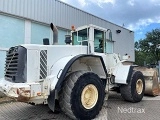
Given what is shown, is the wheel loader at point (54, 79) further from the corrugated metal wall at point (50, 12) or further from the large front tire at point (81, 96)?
the corrugated metal wall at point (50, 12)

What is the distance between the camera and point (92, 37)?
21.1ft

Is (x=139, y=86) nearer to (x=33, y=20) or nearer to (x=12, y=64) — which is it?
(x=12, y=64)

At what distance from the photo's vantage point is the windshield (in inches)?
257

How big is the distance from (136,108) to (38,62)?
3.79 m

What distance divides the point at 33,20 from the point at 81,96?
6211 mm

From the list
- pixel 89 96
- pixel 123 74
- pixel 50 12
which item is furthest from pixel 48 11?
pixel 89 96

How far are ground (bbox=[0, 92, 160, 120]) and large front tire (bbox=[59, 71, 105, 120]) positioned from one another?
0.46 meters

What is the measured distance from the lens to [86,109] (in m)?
5.18

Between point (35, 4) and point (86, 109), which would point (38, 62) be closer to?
point (86, 109)

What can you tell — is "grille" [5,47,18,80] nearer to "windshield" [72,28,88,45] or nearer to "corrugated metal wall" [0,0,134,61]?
"windshield" [72,28,88,45]

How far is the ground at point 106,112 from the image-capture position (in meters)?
5.64

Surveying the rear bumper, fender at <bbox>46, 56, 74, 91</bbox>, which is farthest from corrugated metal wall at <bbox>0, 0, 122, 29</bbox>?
the rear bumper

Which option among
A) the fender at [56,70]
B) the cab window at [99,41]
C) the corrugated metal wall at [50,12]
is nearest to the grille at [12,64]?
the fender at [56,70]

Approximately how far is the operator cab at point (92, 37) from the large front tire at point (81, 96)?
1220 millimetres
